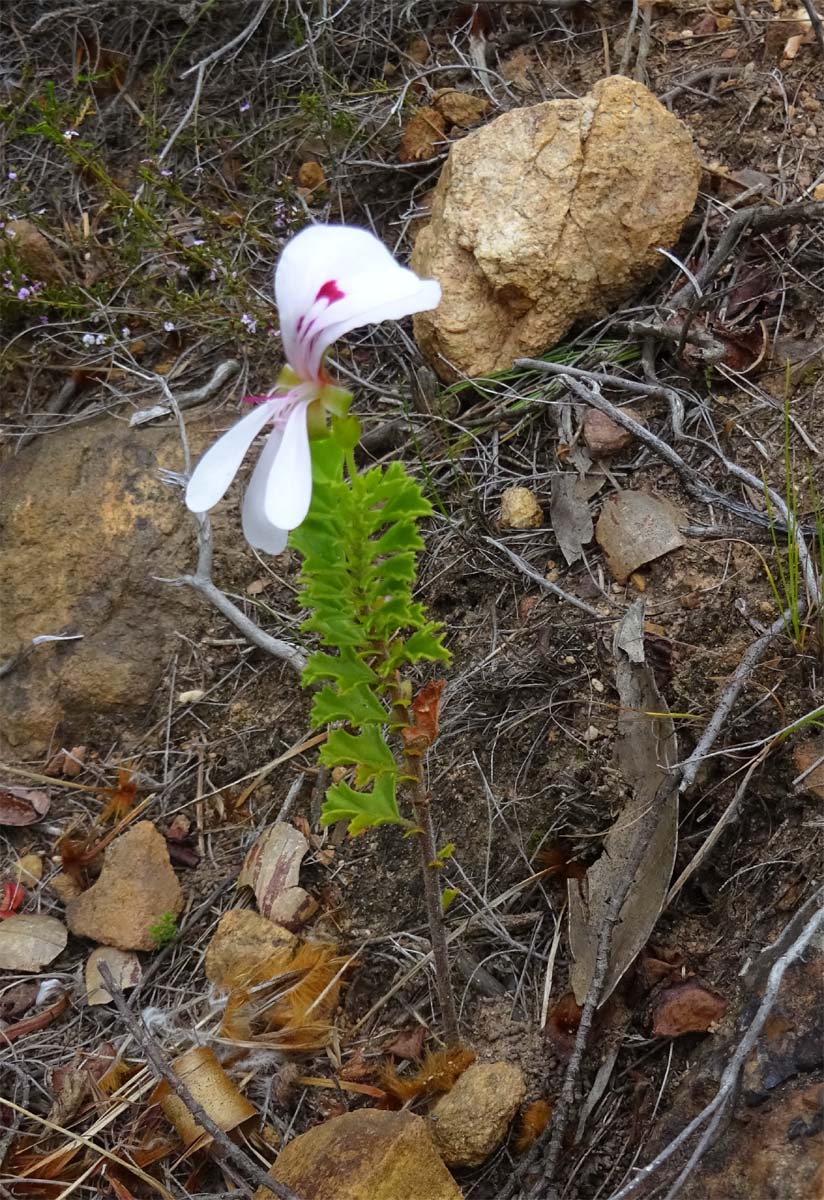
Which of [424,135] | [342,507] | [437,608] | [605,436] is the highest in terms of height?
[342,507]

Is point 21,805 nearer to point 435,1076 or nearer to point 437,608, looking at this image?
point 437,608

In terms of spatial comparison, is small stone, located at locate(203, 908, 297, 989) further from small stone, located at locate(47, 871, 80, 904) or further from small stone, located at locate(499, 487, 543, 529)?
small stone, located at locate(499, 487, 543, 529)

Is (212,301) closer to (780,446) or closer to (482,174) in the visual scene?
(482,174)

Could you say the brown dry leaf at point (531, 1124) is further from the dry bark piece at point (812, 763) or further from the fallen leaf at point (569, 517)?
the fallen leaf at point (569, 517)

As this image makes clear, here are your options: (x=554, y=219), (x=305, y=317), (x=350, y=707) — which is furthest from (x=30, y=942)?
(x=554, y=219)

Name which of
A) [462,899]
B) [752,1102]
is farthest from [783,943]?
[462,899]
